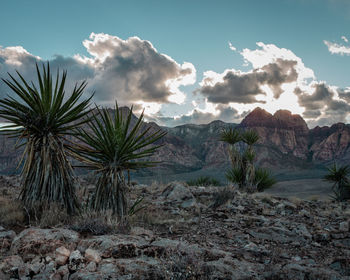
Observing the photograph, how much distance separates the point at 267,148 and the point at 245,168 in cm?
12410

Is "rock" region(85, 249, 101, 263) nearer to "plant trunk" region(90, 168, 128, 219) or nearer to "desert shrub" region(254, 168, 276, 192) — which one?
"plant trunk" region(90, 168, 128, 219)

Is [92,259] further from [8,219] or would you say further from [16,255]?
[8,219]

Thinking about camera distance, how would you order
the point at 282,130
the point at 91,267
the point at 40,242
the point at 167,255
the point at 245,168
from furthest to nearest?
1. the point at 282,130
2. the point at 245,168
3. the point at 40,242
4. the point at 167,255
5. the point at 91,267

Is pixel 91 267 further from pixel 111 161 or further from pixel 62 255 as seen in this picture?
pixel 111 161

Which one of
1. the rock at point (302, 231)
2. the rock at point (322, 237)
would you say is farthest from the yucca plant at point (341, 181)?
the rock at point (322, 237)

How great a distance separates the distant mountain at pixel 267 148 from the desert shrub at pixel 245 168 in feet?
258

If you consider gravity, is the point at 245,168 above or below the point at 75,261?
below

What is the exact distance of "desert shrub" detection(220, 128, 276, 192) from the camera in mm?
18141

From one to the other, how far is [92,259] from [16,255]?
0.94m

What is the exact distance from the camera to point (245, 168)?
18.5m

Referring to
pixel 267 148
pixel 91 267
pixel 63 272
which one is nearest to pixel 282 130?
pixel 267 148

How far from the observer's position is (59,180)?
6352 mm

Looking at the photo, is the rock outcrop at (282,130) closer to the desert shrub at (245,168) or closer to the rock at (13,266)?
the desert shrub at (245,168)

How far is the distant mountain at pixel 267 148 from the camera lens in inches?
4865
